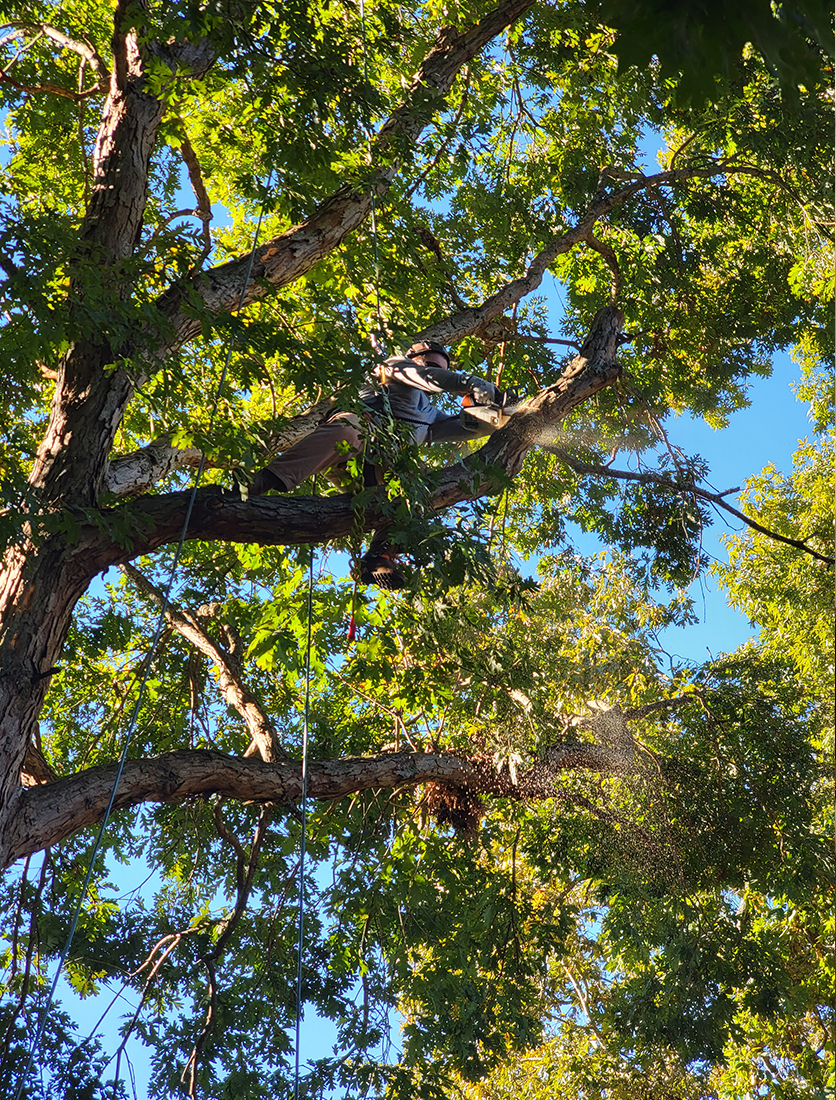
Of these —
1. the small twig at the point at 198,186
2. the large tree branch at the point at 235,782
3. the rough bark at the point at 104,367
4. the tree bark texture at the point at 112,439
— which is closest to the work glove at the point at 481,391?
the tree bark texture at the point at 112,439

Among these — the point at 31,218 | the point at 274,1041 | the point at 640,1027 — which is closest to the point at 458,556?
the point at 31,218

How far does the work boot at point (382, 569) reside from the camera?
511 cm

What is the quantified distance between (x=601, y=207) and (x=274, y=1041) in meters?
6.28

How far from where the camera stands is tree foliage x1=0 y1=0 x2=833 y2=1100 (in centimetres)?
442

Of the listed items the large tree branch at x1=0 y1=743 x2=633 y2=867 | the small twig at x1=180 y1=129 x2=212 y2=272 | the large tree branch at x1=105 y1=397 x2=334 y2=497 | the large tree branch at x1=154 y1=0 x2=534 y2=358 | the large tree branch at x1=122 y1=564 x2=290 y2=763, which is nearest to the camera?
the large tree branch at x1=0 y1=743 x2=633 y2=867

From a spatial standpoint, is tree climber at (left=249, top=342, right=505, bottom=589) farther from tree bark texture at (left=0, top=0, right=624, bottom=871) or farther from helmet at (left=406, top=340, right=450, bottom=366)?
tree bark texture at (left=0, top=0, right=624, bottom=871)

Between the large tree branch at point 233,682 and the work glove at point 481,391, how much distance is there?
7.74ft

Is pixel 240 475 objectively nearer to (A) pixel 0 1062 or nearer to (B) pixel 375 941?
(A) pixel 0 1062

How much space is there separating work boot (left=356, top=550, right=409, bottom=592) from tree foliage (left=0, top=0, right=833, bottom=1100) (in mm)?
236

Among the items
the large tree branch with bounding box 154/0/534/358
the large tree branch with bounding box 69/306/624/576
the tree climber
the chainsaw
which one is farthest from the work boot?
the large tree branch with bounding box 154/0/534/358

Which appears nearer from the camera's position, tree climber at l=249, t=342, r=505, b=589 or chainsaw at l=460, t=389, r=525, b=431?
tree climber at l=249, t=342, r=505, b=589

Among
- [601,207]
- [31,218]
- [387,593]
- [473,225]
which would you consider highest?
[473,225]

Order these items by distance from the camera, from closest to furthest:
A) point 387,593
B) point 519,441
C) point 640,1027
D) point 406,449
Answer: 1. point 406,449
2. point 519,441
3. point 387,593
4. point 640,1027

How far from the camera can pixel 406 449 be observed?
4.19m
